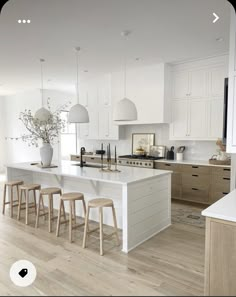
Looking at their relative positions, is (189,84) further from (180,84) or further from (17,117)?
(17,117)

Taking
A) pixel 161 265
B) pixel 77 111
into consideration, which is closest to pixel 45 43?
pixel 77 111

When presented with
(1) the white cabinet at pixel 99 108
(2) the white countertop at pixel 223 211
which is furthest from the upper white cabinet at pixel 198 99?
(2) the white countertop at pixel 223 211

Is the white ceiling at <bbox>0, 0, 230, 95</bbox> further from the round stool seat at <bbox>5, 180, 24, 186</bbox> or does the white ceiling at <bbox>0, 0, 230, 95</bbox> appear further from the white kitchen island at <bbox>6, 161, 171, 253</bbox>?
the round stool seat at <bbox>5, 180, 24, 186</bbox>

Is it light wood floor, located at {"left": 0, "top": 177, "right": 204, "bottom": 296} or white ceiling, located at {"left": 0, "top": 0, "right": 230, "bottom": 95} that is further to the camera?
white ceiling, located at {"left": 0, "top": 0, "right": 230, "bottom": 95}

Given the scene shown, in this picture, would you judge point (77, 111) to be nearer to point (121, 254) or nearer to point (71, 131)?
point (121, 254)

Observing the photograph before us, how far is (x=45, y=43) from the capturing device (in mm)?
3680

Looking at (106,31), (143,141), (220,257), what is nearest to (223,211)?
(220,257)

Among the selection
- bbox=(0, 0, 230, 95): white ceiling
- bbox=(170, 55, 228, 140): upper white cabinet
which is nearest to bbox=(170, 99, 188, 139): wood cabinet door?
bbox=(170, 55, 228, 140): upper white cabinet

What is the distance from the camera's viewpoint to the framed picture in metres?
5.78

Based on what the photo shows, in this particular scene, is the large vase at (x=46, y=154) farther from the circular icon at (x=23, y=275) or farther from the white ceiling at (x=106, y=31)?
the circular icon at (x=23, y=275)

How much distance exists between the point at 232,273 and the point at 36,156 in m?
7.05

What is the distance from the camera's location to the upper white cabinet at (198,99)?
454 cm

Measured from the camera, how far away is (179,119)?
509cm

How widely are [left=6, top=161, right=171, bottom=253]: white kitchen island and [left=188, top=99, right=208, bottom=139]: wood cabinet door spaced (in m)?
1.66
